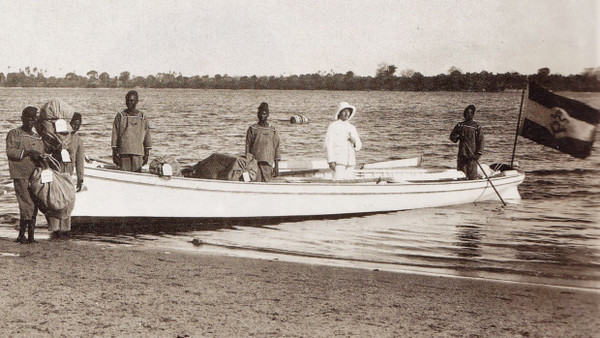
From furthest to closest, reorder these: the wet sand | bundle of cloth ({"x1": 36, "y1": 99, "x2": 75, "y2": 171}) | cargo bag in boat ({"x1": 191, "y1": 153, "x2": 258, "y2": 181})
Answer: cargo bag in boat ({"x1": 191, "y1": 153, "x2": 258, "y2": 181}) → bundle of cloth ({"x1": 36, "y1": 99, "x2": 75, "y2": 171}) → the wet sand

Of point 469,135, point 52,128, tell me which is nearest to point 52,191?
point 52,128

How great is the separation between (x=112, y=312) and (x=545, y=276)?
5.29 meters

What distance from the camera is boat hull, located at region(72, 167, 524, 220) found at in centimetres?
984

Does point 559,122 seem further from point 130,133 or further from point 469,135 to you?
point 130,133

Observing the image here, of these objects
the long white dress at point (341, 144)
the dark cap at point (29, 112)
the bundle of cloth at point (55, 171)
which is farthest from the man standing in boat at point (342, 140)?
the dark cap at point (29, 112)

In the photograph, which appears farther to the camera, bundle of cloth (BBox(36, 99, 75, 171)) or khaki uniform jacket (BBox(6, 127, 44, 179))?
bundle of cloth (BBox(36, 99, 75, 171))

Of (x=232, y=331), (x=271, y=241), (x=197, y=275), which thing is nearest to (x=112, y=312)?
(x=232, y=331)

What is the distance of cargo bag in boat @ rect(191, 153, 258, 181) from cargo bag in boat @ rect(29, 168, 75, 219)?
3653 mm

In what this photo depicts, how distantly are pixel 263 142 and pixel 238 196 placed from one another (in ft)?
3.81

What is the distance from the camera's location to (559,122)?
1050cm

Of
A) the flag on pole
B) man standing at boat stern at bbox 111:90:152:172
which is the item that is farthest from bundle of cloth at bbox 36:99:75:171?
the flag on pole

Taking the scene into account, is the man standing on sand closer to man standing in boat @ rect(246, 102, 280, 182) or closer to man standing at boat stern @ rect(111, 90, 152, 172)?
man standing at boat stern @ rect(111, 90, 152, 172)

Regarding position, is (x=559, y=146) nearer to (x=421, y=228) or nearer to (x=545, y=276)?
(x=545, y=276)

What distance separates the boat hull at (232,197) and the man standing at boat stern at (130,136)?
0.94 ft
